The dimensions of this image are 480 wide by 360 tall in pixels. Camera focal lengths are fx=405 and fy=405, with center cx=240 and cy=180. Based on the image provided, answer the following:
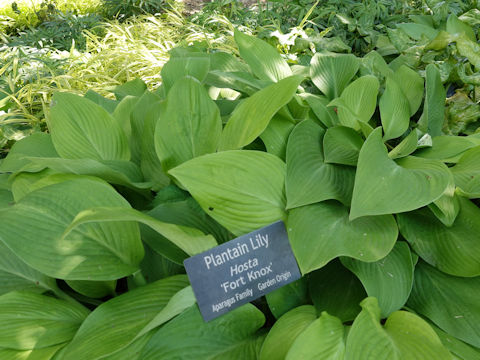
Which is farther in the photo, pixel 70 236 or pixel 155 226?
pixel 70 236

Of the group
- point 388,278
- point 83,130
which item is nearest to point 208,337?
point 388,278

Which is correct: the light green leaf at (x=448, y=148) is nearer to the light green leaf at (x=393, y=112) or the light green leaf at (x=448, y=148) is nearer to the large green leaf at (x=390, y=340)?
the light green leaf at (x=393, y=112)

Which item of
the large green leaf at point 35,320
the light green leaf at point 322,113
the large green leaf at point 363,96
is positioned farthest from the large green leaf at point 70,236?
the large green leaf at point 363,96

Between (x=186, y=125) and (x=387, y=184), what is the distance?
A: 0.45m

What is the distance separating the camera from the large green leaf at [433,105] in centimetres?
116

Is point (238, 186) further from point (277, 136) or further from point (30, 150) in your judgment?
point (30, 150)

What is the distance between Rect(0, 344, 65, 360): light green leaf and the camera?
0.72 m

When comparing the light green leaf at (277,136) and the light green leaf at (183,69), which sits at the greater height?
the light green leaf at (183,69)

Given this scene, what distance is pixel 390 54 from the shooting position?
1904mm

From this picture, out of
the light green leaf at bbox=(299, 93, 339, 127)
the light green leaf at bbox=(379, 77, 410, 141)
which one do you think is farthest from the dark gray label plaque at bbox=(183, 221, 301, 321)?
the light green leaf at bbox=(379, 77, 410, 141)

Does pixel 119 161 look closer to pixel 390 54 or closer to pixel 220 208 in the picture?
pixel 220 208

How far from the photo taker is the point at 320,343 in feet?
2.23

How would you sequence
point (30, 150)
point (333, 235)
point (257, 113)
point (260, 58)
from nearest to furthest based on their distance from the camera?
point (333, 235), point (257, 113), point (30, 150), point (260, 58)

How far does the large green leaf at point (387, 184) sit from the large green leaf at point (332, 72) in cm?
54
